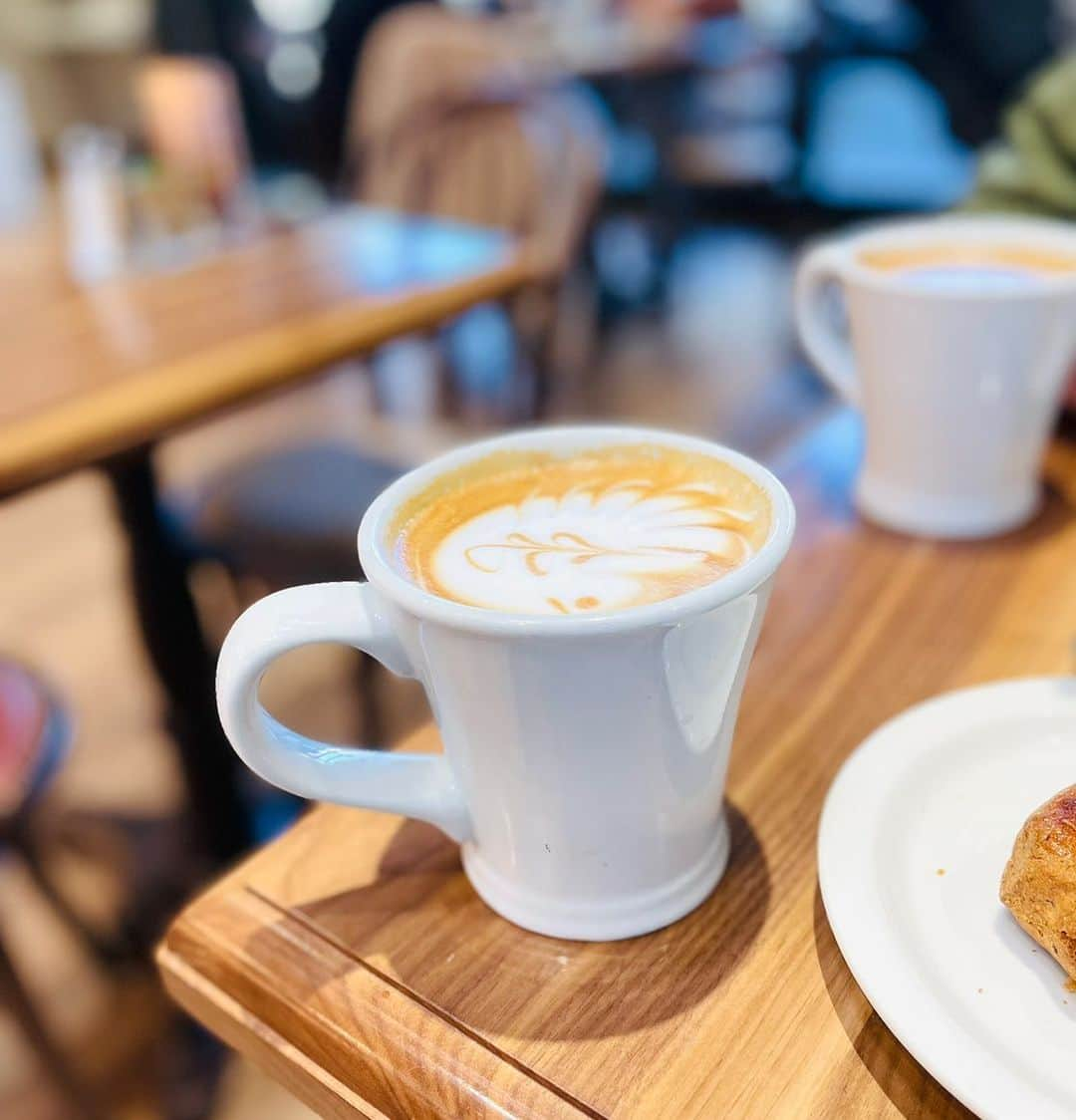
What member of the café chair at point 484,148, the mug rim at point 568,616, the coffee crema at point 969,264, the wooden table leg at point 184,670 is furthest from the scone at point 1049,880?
the café chair at point 484,148

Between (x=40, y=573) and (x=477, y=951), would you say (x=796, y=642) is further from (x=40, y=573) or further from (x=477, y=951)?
(x=40, y=573)

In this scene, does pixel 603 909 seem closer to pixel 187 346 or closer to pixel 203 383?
pixel 203 383

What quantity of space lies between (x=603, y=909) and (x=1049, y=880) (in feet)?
0.51

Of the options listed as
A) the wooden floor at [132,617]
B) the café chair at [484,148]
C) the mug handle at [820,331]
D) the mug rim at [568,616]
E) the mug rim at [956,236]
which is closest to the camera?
the mug rim at [568,616]

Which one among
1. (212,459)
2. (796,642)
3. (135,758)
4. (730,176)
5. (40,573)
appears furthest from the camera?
(730,176)

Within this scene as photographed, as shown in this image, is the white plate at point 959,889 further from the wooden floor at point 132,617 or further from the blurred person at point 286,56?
the blurred person at point 286,56

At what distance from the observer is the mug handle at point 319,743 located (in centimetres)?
36

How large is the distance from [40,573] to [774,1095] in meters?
2.29

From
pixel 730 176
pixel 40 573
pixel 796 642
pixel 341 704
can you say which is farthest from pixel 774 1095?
pixel 730 176

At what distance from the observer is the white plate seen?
33cm

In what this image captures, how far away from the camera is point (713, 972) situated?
389 millimetres

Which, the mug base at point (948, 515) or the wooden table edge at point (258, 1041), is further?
the mug base at point (948, 515)

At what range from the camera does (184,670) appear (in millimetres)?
1384

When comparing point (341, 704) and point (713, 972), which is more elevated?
point (713, 972)
